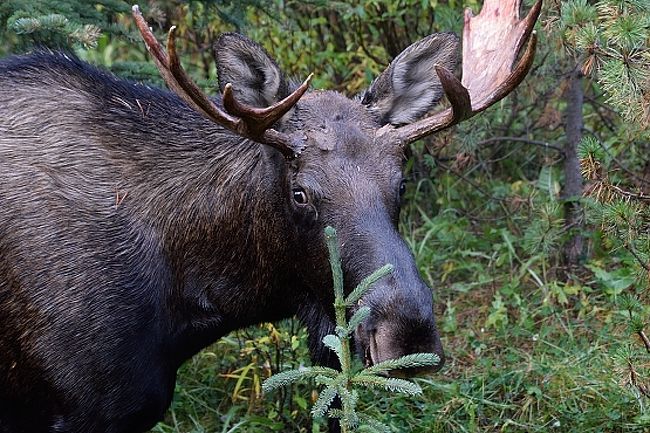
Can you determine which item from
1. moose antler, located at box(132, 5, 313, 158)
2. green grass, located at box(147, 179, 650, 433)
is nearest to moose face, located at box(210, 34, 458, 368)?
moose antler, located at box(132, 5, 313, 158)

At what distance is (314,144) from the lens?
4750 millimetres

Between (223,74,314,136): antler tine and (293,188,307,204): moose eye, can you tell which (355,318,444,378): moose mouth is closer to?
(293,188,307,204): moose eye

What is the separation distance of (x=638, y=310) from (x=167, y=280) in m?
2.22

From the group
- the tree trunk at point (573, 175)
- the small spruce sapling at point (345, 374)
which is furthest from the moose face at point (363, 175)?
the tree trunk at point (573, 175)

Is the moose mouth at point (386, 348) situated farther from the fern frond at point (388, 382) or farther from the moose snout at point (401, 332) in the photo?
the fern frond at point (388, 382)

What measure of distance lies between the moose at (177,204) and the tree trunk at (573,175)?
232cm

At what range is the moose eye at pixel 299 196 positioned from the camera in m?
4.73

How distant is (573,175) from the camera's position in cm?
754

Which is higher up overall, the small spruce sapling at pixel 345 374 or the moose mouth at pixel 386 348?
the small spruce sapling at pixel 345 374

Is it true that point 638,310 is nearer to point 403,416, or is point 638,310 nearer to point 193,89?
point 403,416

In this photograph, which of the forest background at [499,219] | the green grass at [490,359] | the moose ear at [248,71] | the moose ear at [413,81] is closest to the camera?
the moose ear at [248,71]

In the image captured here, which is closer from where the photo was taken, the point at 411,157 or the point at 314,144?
the point at 314,144

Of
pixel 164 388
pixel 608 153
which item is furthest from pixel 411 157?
pixel 164 388

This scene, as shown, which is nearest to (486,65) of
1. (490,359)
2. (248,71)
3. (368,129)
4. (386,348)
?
(368,129)
